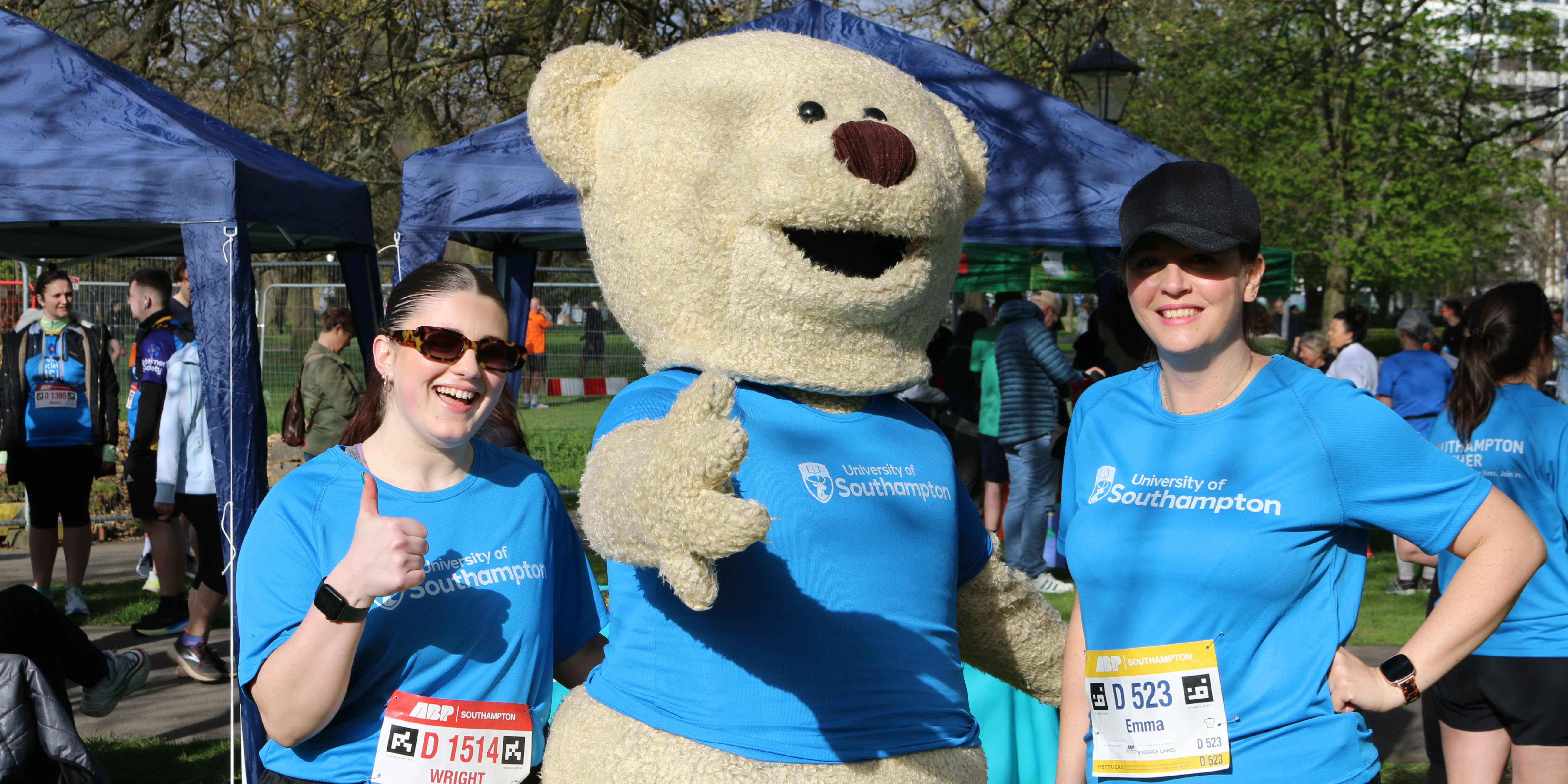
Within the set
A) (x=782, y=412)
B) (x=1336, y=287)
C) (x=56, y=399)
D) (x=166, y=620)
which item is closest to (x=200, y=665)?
(x=166, y=620)

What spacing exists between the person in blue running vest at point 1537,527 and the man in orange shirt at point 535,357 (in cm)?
845

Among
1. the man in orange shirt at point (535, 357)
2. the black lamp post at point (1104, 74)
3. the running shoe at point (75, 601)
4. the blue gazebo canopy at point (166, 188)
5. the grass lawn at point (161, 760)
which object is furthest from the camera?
the man in orange shirt at point (535, 357)

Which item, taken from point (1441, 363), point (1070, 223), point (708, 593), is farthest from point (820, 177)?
point (1441, 363)

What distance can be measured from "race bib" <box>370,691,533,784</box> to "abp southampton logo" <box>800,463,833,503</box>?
793mm

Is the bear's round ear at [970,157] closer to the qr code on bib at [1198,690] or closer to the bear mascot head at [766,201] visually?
the bear mascot head at [766,201]

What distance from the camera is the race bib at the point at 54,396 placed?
248 inches

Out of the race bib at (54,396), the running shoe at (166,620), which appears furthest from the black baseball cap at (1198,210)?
the race bib at (54,396)

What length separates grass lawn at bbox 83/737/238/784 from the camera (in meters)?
4.45

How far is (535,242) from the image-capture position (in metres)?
6.62

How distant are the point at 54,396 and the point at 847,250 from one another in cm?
591

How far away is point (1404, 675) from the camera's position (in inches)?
73.4

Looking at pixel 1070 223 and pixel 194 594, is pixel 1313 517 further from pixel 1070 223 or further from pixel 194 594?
pixel 194 594

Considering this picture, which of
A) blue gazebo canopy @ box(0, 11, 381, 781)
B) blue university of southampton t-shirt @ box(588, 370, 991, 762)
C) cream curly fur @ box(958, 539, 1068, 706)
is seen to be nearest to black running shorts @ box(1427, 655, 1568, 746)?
cream curly fur @ box(958, 539, 1068, 706)

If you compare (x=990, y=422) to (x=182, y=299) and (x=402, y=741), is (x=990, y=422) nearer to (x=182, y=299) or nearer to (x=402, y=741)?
(x=182, y=299)
